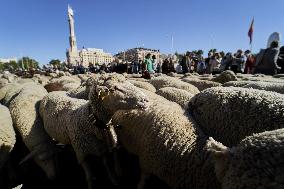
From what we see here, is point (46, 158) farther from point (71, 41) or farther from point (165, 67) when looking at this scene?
point (71, 41)

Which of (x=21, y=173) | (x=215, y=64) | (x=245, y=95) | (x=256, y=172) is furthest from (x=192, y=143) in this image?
(x=215, y=64)

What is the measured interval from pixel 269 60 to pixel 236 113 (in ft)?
17.1

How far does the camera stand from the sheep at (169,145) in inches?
81.4

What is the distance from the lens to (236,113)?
90.8 inches

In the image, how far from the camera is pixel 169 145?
2318 millimetres

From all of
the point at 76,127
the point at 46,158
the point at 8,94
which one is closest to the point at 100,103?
the point at 76,127

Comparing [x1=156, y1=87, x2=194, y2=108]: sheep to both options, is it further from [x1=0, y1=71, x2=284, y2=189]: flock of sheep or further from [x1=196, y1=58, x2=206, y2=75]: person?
[x1=196, y1=58, x2=206, y2=75]: person

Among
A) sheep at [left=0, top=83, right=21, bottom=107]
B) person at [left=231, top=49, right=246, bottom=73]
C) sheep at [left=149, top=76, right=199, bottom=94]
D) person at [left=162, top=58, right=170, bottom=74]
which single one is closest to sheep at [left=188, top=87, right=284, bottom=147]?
sheep at [left=149, top=76, right=199, bottom=94]

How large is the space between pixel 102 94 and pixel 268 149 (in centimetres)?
173

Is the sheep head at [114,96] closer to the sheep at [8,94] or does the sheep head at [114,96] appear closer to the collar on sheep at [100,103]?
the collar on sheep at [100,103]

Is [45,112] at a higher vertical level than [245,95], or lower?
lower

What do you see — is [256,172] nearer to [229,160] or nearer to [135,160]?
[229,160]

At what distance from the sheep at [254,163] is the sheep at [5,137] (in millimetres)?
2761

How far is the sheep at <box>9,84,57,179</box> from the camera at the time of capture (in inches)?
136
